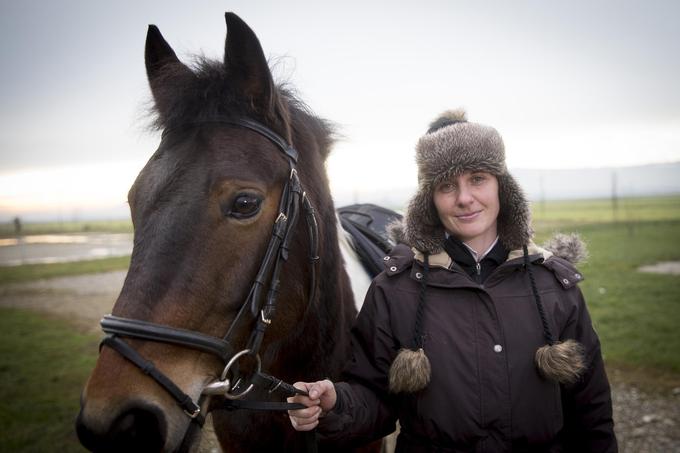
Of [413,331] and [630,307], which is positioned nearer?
[413,331]

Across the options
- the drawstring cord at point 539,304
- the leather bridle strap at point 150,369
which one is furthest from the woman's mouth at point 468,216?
the leather bridle strap at point 150,369

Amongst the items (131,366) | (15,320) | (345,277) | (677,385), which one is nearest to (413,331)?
(345,277)

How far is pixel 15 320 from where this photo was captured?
11.5 meters

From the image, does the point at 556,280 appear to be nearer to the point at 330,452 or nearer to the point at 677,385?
the point at 330,452

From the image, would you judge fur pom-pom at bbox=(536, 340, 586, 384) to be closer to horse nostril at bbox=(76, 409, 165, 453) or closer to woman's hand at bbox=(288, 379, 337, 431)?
woman's hand at bbox=(288, 379, 337, 431)

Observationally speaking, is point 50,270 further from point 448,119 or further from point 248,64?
point 448,119

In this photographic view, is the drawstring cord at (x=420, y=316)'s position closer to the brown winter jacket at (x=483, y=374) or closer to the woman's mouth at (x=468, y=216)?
the brown winter jacket at (x=483, y=374)

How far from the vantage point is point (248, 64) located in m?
1.94

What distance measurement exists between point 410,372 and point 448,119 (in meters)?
1.58

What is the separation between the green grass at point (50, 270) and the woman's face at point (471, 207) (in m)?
22.7

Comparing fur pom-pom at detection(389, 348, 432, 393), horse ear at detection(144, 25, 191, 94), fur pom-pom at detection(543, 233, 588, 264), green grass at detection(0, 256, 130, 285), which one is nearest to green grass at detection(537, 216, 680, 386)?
fur pom-pom at detection(543, 233, 588, 264)

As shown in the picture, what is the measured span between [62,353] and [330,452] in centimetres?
882

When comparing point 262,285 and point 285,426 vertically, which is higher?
point 262,285

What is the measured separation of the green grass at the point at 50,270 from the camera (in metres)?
19.9
